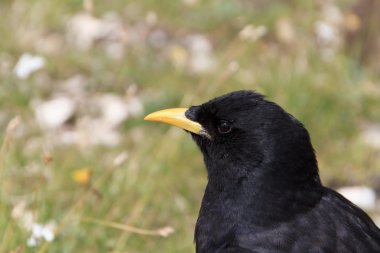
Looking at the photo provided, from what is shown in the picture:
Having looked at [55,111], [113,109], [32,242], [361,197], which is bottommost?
[55,111]

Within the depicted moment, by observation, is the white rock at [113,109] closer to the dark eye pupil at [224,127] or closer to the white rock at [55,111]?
the white rock at [55,111]

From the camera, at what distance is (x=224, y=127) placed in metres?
4.29

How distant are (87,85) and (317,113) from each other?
1.89 metres

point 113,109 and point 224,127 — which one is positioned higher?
point 224,127

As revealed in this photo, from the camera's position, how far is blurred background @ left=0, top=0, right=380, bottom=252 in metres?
5.30

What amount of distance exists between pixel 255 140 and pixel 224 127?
Answer: 19cm

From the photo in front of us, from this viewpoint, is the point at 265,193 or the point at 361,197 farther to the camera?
the point at 361,197

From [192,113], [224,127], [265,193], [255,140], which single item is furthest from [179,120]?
[265,193]

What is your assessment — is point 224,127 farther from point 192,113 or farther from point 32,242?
point 32,242

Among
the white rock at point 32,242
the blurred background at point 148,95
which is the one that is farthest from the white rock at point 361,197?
the white rock at point 32,242

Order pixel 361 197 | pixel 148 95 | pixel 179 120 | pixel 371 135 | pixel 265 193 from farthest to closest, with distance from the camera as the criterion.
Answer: pixel 148 95 < pixel 371 135 < pixel 361 197 < pixel 179 120 < pixel 265 193

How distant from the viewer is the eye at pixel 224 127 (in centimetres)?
428

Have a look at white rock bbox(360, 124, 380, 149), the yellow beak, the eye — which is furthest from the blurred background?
the eye

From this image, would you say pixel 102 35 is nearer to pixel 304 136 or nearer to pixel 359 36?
pixel 359 36
